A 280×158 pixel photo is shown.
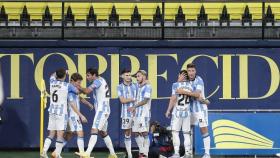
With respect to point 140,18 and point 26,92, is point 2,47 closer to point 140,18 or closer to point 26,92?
point 26,92

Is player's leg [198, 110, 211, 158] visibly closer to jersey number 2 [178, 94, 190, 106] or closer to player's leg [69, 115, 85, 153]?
jersey number 2 [178, 94, 190, 106]

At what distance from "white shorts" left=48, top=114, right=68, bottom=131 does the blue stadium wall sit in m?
3.08

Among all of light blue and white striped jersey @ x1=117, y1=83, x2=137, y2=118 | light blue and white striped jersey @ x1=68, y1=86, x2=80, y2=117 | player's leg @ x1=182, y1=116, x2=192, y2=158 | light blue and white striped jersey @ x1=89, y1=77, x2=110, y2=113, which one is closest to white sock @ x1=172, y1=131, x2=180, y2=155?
player's leg @ x1=182, y1=116, x2=192, y2=158

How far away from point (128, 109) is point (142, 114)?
305 millimetres

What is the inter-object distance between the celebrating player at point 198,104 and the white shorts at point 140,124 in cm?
95

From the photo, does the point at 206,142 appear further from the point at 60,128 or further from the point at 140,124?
the point at 60,128

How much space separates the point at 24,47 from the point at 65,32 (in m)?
1.05

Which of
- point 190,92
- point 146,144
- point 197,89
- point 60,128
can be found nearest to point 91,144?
point 60,128

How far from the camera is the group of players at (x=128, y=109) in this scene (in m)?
13.1

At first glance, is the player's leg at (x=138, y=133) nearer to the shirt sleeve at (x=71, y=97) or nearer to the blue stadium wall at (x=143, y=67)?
the shirt sleeve at (x=71, y=97)

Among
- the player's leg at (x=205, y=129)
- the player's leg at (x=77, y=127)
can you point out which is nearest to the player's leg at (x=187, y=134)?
the player's leg at (x=205, y=129)

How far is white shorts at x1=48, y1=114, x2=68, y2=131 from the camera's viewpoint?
517 inches

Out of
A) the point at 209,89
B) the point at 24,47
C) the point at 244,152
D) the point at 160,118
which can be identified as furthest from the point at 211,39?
the point at 24,47

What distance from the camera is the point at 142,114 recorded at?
45.3 ft
